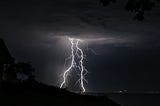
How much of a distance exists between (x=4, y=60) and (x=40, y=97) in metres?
5.17

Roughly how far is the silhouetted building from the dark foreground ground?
58 centimetres

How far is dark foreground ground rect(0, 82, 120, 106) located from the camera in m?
15.0

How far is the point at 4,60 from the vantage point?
19.8 meters

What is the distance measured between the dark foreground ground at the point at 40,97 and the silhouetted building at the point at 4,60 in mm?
577

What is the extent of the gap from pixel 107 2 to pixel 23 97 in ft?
26.7

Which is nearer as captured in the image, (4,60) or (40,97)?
(40,97)

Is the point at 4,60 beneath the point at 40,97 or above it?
above

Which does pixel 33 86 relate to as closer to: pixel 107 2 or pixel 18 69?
pixel 18 69

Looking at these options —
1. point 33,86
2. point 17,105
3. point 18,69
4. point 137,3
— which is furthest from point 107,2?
point 33,86

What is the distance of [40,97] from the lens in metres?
15.5

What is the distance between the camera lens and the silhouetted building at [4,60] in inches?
626

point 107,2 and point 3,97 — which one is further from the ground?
point 107,2

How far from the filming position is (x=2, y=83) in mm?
15680

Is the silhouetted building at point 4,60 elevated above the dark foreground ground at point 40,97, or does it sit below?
above
